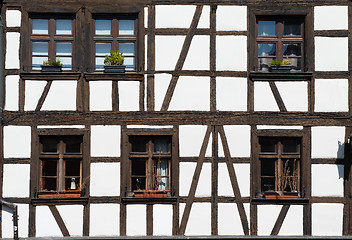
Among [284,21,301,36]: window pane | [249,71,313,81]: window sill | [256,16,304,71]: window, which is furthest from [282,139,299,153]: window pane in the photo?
[284,21,301,36]: window pane

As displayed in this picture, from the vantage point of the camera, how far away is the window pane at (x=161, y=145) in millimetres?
12164

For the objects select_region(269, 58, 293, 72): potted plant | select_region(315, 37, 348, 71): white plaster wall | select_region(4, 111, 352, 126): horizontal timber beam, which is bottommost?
select_region(4, 111, 352, 126): horizontal timber beam

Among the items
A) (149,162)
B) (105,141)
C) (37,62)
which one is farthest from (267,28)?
(37,62)

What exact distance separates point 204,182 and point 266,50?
10.3 ft

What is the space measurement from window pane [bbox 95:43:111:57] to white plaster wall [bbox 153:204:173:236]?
135 inches

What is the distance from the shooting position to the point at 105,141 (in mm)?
11945

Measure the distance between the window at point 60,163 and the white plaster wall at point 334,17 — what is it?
5696 millimetres

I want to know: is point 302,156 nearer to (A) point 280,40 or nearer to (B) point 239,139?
(B) point 239,139

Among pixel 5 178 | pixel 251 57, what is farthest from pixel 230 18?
pixel 5 178

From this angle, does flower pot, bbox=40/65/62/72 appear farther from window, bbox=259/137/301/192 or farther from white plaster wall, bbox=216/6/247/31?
window, bbox=259/137/301/192

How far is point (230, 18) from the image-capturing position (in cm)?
1205

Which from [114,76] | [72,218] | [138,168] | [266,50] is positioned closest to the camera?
[72,218]

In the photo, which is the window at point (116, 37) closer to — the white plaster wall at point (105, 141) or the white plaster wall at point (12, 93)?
the white plaster wall at point (105, 141)

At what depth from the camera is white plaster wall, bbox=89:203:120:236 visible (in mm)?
11852
